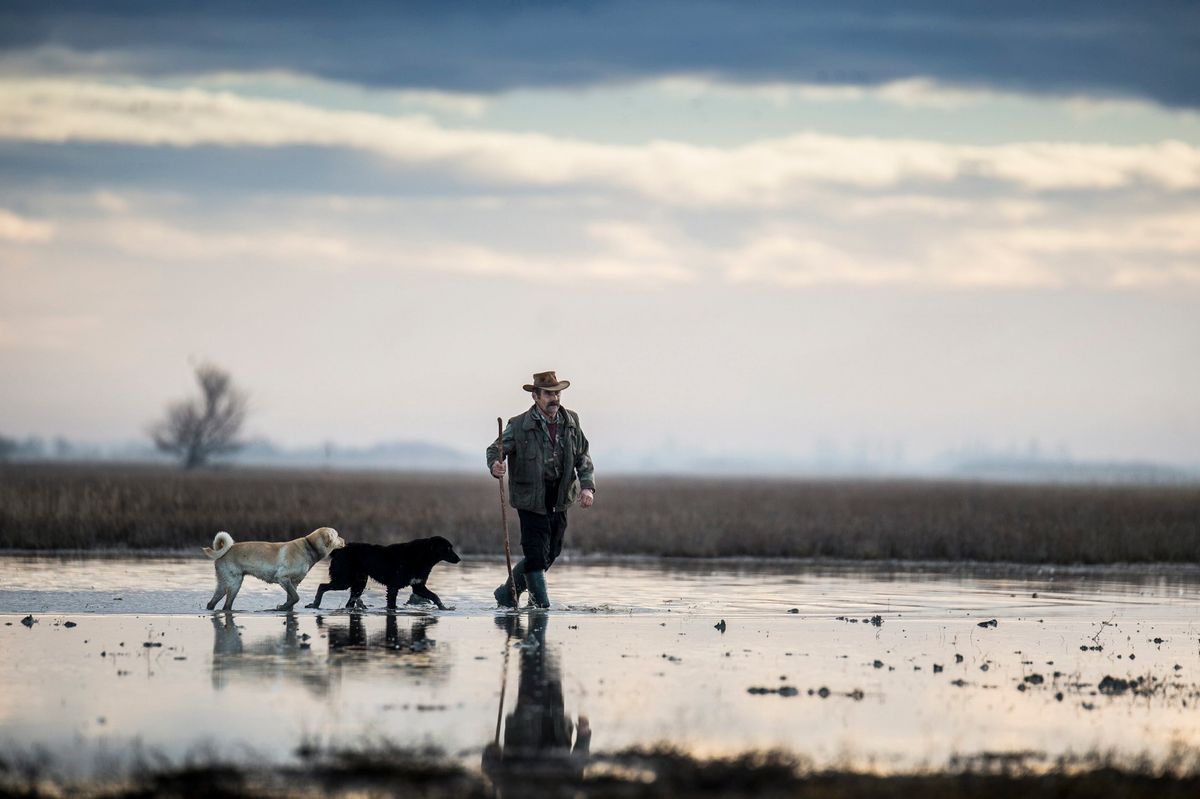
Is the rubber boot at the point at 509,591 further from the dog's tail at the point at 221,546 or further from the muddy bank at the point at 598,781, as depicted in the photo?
the muddy bank at the point at 598,781

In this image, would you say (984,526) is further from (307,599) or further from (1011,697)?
(1011,697)

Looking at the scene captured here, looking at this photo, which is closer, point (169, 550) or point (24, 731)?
point (24, 731)

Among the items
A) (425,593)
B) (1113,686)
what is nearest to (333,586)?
(425,593)

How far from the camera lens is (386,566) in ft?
48.6

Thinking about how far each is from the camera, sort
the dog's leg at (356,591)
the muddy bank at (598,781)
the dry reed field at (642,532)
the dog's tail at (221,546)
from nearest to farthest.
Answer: the muddy bank at (598,781), the dog's tail at (221,546), the dog's leg at (356,591), the dry reed field at (642,532)

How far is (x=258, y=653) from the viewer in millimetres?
11320

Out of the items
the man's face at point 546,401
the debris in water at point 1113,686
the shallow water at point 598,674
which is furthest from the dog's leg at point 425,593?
the debris in water at point 1113,686

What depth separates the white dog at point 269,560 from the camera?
558 inches

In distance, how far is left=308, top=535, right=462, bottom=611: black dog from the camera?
48.4 feet

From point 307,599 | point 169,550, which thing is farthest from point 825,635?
point 169,550

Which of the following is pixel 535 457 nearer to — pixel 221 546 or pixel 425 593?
pixel 425 593

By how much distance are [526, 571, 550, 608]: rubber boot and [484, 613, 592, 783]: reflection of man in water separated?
371cm

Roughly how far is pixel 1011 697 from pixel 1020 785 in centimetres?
309

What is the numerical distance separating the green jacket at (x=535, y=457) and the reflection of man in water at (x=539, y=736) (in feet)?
11.3
